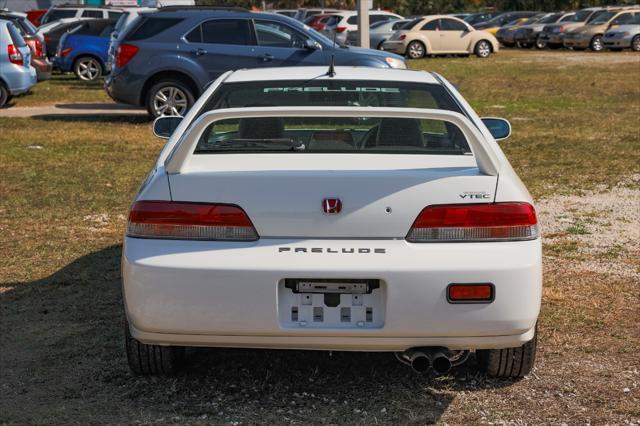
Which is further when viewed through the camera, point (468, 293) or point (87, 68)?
point (87, 68)

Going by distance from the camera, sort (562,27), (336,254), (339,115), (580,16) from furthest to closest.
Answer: (580,16), (562,27), (339,115), (336,254)

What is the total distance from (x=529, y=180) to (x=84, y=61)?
18.5 meters

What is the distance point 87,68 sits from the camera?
27.2 metres

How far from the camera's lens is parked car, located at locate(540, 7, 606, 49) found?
139 ft

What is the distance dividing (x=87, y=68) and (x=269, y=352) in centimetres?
2298

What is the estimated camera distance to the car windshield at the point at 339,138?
4.88m

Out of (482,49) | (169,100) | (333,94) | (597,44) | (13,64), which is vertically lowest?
(597,44)

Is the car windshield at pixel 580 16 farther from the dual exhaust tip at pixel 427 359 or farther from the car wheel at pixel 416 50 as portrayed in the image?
the dual exhaust tip at pixel 427 359

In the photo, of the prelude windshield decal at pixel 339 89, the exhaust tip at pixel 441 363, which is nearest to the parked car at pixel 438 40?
the prelude windshield decal at pixel 339 89

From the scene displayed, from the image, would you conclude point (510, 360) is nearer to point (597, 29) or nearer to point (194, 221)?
point (194, 221)

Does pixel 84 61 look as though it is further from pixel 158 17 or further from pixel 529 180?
pixel 529 180

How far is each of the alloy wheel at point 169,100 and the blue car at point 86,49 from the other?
35.7 ft

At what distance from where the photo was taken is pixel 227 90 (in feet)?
19.0

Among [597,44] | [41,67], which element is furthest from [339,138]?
[597,44]
